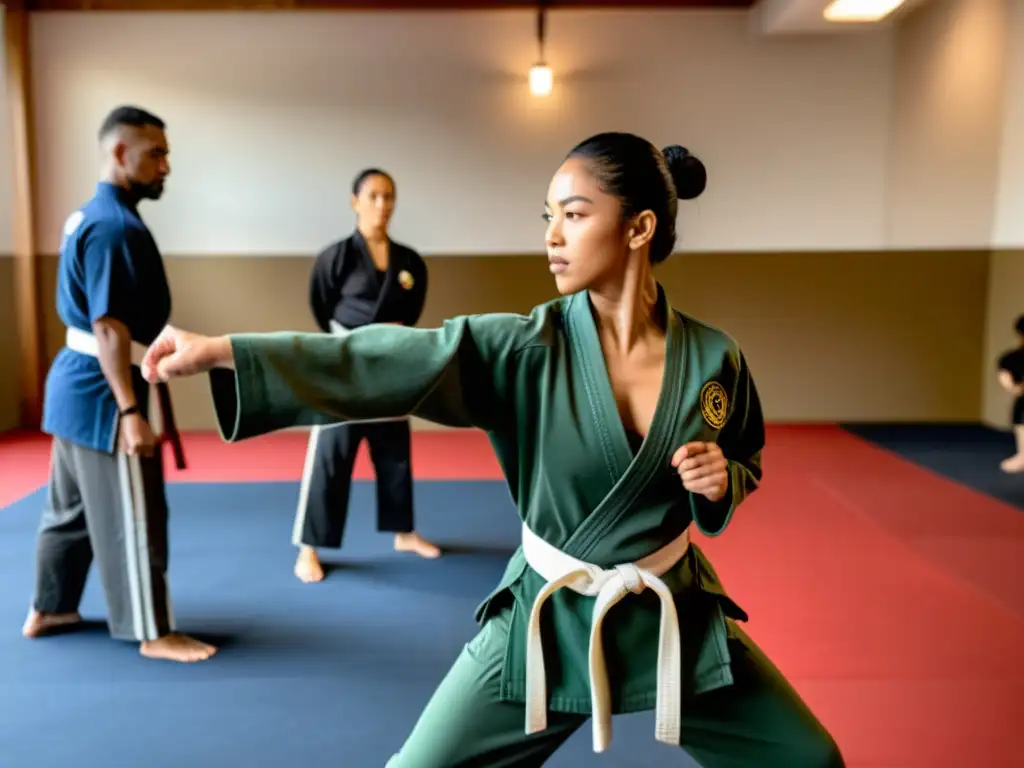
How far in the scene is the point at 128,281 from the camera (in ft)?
6.97

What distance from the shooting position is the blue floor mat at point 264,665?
187cm

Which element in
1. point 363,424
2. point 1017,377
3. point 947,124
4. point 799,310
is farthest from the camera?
point 799,310

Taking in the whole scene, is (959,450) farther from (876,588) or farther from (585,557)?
(585,557)

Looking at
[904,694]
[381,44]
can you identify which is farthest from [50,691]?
[381,44]

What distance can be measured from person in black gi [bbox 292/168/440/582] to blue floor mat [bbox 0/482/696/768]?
0.12 m

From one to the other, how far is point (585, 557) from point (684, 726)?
0.27 m

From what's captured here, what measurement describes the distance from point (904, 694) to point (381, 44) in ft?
15.3

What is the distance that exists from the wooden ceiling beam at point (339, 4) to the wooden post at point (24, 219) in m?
0.24

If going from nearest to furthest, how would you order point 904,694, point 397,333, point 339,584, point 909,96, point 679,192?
point 397,333, point 679,192, point 904,694, point 339,584, point 909,96

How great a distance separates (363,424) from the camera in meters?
3.04

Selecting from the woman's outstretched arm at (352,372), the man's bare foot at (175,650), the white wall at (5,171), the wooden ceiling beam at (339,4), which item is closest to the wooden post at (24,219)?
the white wall at (5,171)

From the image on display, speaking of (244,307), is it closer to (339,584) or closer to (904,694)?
(339,584)

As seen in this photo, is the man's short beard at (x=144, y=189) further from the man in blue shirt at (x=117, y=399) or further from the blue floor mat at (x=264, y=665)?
the blue floor mat at (x=264, y=665)

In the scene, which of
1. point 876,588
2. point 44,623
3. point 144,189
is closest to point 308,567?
point 44,623
